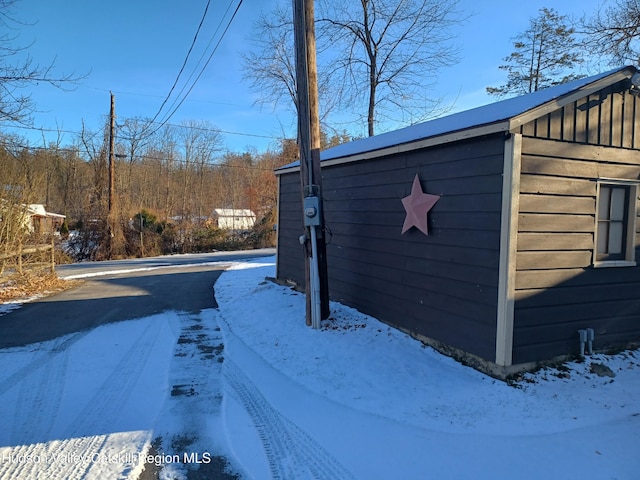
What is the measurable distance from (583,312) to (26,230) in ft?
37.9

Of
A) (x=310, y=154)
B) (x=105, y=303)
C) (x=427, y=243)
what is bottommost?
(x=105, y=303)

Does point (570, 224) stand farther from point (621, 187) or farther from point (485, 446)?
point (485, 446)

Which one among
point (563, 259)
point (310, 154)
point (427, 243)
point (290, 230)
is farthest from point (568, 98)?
point (290, 230)

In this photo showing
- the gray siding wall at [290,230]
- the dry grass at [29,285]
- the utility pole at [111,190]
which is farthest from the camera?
the utility pole at [111,190]

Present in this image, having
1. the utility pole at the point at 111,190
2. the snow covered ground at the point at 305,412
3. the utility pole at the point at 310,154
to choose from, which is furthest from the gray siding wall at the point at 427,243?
the utility pole at the point at 111,190

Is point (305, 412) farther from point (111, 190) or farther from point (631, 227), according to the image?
point (111, 190)

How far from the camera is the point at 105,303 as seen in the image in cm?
791

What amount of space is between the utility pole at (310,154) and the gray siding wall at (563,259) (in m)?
2.70

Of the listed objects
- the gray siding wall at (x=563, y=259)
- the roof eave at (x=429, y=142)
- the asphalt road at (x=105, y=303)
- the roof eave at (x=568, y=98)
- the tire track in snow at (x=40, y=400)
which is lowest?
the asphalt road at (x=105, y=303)

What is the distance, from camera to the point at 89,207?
66.6ft

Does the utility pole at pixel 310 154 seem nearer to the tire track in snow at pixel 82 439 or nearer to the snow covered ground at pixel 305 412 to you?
the snow covered ground at pixel 305 412

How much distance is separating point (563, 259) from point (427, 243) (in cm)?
148

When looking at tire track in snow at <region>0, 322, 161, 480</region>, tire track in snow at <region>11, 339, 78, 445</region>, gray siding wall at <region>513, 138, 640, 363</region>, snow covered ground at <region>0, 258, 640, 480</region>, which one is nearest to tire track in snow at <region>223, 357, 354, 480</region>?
snow covered ground at <region>0, 258, 640, 480</region>

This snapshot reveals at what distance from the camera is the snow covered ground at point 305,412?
8.91 ft
